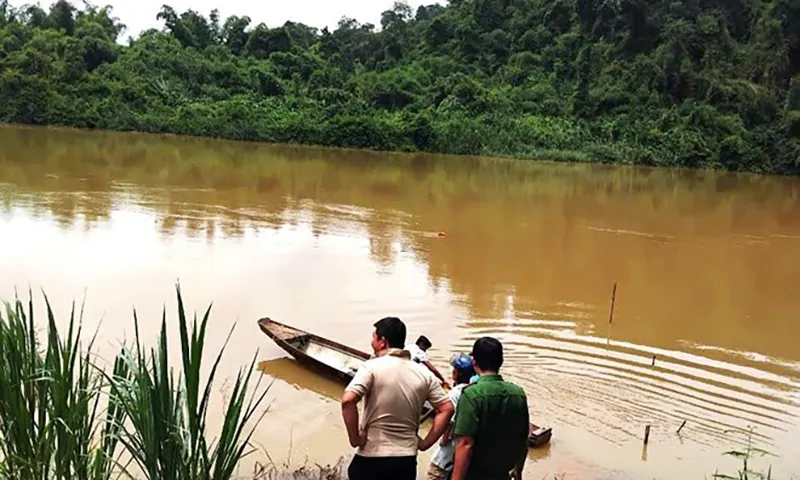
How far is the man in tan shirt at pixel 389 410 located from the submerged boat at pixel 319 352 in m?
3.27

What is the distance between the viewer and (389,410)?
8.68 feet

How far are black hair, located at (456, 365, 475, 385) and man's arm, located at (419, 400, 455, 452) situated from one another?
336mm

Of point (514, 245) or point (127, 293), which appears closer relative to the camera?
point (127, 293)

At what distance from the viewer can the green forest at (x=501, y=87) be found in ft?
101

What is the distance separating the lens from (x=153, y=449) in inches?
89.8

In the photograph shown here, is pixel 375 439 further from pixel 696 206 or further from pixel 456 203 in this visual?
pixel 696 206

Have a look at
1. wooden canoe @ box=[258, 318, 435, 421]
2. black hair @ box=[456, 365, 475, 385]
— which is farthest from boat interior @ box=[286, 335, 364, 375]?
black hair @ box=[456, 365, 475, 385]

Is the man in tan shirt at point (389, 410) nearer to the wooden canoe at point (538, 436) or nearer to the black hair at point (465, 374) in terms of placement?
the black hair at point (465, 374)

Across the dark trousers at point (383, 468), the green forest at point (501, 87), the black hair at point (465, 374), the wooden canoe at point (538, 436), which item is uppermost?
the green forest at point (501, 87)

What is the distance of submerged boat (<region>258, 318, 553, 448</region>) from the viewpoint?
20.5 ft

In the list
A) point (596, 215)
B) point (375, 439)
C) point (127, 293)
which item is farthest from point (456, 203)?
point (375, 439)

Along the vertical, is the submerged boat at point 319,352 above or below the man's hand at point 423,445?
below

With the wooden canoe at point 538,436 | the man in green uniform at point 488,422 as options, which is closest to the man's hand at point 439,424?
the man in green uniform at point 488,422

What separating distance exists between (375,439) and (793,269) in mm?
11874
